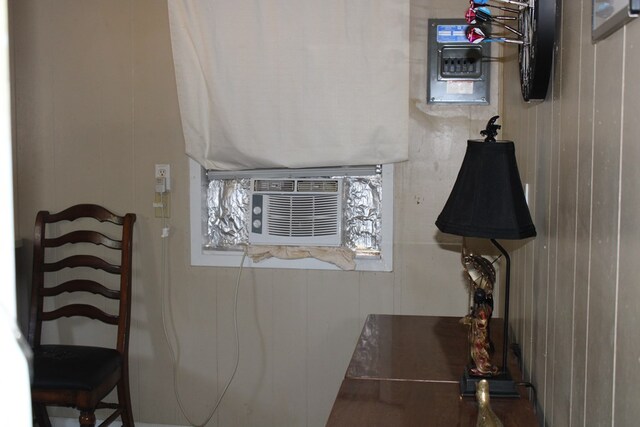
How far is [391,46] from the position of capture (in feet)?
9.20

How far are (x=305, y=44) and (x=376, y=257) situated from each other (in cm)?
95

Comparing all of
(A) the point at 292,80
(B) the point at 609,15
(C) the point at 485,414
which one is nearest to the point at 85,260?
(A) the point at 292,80

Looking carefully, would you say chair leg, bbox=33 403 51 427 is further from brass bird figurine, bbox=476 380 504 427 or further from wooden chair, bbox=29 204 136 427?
brass bird figurine, bbox=476 380 504 427

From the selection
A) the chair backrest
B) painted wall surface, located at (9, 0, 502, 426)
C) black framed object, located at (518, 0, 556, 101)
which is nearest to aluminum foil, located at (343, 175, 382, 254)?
painted wall surface, located at (9, 0, 502, 426)

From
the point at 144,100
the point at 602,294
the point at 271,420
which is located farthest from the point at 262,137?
the point at 602,294

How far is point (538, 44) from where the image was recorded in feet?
5.02

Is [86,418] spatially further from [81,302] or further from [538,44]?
[538,44]

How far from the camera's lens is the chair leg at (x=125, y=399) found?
2.86 metres

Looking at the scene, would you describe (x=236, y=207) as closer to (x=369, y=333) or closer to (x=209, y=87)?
(x=209, y=87)

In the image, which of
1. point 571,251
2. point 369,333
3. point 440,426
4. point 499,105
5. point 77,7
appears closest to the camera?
point 571,251

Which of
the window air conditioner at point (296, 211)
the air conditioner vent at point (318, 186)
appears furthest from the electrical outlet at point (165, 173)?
the air conditioner vent at point (318, 186)

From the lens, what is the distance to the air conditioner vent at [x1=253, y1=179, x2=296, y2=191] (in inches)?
118

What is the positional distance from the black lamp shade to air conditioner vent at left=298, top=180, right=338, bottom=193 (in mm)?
1305

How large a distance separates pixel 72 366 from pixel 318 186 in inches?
48.5
